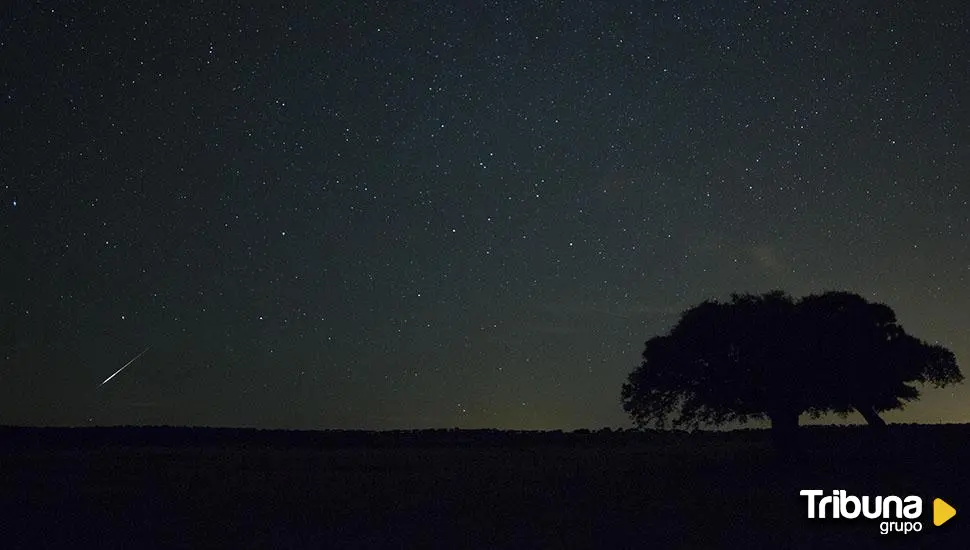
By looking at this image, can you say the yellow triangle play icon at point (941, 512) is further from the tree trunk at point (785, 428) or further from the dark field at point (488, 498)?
the tree trunk at point (785, 428)

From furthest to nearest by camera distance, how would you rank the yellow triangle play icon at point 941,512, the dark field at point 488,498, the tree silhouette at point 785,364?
the tree silhouette at point 785,364 → the yellow triangle play icon at point 941,512 → the dark field at point 488,498

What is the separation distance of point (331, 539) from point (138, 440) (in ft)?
217

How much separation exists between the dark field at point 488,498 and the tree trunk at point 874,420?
0.64 meters

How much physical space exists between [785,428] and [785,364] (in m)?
3.40

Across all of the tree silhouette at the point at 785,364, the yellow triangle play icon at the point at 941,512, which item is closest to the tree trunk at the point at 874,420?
the tree silhouette at the point at 785,364

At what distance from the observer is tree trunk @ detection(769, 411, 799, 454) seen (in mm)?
34188

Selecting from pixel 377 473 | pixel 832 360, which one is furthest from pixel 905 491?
pixel 377 473

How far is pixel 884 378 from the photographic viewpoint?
3234cm

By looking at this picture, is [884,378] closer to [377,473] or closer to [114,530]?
[377,473]

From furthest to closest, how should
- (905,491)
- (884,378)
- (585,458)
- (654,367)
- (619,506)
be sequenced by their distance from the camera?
(585,458)
(654,367)
(884,378)
(905,491)
(619,506)

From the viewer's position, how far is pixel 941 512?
837 inches

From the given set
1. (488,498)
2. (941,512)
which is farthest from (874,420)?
(488,498)

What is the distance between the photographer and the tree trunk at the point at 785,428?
112 ft

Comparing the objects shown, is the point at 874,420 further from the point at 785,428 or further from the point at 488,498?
the point at 488,498
